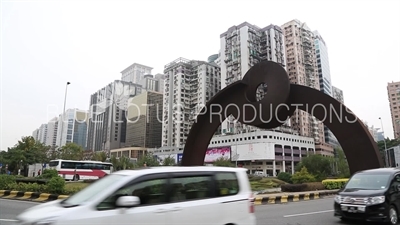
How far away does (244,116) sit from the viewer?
17.0m

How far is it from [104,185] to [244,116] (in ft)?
41.9

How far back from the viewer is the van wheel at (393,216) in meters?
8.12

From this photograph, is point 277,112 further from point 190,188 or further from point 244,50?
point 244,50

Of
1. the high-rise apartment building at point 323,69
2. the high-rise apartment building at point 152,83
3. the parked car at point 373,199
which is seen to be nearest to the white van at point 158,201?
the parked car at point 373,199

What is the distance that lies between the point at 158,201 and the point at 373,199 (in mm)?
6324

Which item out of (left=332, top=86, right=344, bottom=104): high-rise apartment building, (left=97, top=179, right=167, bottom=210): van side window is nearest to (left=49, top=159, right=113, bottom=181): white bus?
(left=97, top=179, right=167, bottom=210): van side window

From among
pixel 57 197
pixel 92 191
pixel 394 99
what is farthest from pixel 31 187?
pixel 394 99

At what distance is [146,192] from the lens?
494 cm

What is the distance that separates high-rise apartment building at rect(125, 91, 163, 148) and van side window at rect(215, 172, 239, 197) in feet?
394

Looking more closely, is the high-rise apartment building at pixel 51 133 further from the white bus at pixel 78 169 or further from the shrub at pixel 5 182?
the shrub at pixel 5 182

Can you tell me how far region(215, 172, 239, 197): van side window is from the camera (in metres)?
5.79

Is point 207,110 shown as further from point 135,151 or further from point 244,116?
point 135,151

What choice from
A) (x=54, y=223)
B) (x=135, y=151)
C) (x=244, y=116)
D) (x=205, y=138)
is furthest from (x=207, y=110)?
(x=135, y=151)

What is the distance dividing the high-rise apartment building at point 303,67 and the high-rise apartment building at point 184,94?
27.7 meters
